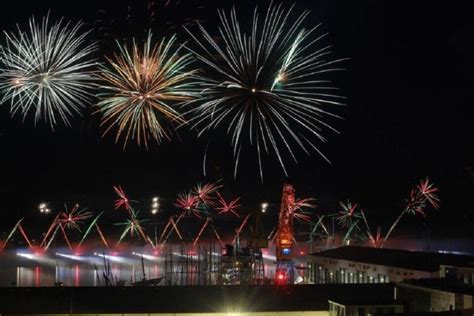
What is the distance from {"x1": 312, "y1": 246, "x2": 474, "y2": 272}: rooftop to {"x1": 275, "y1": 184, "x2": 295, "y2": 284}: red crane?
5.98 ft

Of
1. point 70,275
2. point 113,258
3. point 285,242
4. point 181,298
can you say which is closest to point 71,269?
point 70,275

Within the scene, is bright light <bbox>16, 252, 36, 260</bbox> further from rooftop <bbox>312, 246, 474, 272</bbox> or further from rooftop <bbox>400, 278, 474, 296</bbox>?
Result: rooftop <bbox>400, 278, 474, 296</bbox>

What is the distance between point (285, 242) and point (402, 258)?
6860 millimetres

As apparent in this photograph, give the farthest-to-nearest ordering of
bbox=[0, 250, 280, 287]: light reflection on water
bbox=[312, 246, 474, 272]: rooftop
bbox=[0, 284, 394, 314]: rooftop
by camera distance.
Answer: bbox=[0, 250, 280, 287]: light reflection on water
bbox=[312, 246, 474, 272]: rooftop
bbox=[0, 284, 394, 314]: rooftop

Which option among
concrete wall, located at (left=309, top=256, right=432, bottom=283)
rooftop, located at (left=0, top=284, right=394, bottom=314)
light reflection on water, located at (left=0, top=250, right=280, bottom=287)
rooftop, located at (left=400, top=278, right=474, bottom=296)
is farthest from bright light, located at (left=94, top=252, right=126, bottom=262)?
rooftop, located at (left=400, top=278, right=474, bottom=296)

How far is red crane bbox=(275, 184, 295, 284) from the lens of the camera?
27109 mm

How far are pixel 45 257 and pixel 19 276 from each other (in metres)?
14.3

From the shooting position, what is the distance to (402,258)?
21.9 m

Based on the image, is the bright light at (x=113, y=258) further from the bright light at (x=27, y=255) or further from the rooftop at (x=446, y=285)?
the rooftop at (x=446, y=285)

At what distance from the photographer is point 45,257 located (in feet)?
168

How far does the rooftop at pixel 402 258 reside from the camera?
18.4 m

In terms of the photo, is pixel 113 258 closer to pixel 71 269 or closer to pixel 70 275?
pixel 71 269

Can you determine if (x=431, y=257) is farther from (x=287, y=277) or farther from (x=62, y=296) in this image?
(x=62, y=296)

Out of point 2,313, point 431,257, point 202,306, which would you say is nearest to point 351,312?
point 202,306
